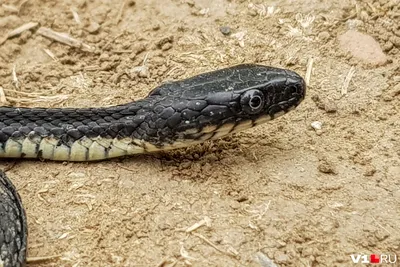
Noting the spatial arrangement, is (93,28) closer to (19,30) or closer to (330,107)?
(19,30)

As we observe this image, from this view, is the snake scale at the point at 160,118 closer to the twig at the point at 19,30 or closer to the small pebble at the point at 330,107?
the small pebble at the point at 330,107

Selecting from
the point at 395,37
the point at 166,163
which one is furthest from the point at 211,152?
the point at 395,37

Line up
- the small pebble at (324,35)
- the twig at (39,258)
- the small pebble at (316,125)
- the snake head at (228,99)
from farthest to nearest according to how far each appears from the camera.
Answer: the small pebble at (324,35), the small pebble at (316,125), the snake head at (228,99), the twig at (39,258)

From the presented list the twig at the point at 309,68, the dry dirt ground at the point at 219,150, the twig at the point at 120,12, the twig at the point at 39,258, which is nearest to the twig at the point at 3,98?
the dry dirt ground at the point at 219,150

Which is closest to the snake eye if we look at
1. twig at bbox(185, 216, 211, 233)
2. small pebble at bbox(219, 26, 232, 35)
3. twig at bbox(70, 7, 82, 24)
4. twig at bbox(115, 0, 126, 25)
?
twig at bbox(185, 216, 211, 233)

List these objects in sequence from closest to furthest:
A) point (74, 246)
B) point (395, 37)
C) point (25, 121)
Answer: point (74, 246)
point (25, 121)
point (395, 37)

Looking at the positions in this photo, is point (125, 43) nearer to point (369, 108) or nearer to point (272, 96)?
point (272, 96)

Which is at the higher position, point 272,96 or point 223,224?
point 272,96
